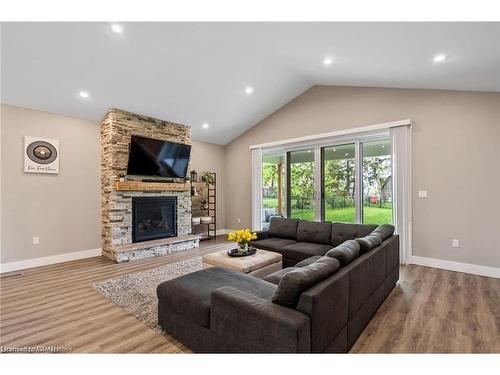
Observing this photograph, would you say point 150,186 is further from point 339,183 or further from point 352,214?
point 352,214

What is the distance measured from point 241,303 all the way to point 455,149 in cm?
437

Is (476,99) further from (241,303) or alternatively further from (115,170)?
(115,170)

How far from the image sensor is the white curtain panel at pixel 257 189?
668cm

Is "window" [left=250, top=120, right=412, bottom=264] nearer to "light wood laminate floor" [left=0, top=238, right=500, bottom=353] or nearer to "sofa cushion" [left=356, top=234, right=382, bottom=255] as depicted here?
"light wood laminate floor" [left=0, top=238, right=500, bottom=353]

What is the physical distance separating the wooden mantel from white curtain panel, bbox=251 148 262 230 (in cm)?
173

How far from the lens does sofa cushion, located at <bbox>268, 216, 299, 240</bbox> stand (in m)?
4.55

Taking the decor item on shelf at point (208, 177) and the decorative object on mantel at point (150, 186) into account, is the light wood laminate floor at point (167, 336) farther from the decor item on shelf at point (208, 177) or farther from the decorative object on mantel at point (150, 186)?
the decor item on shelf at point (208, 177)

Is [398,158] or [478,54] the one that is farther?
[398,158]

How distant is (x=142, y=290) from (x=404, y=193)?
4.47 metres

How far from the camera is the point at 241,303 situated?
65.2 inches

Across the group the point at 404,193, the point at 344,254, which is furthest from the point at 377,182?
the point at 344,254

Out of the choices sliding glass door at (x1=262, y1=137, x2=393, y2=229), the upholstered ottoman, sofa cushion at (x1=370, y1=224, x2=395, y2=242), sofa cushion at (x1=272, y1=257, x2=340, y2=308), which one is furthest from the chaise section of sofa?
sofa cushion at (x1=272, y1=257, x2=340, y2=308)
